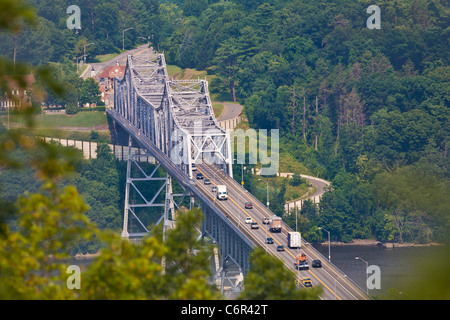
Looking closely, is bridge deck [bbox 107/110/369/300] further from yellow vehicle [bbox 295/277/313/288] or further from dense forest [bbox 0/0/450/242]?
dense forest [bbox 0/0/450/242]

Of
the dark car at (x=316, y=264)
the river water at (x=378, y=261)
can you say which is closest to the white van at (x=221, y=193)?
the river water at (x=378, y=261)

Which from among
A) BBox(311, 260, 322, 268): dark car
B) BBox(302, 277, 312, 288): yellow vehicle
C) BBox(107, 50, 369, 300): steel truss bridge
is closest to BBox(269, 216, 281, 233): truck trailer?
BBox(107, 50, 369, 300): steel truss bridge

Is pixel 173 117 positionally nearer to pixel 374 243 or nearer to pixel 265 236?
pixel 374 243

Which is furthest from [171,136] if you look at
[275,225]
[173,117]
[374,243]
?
[275,225]

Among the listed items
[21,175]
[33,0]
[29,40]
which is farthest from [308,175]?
[33,0]

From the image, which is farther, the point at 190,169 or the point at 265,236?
the point at 190,169

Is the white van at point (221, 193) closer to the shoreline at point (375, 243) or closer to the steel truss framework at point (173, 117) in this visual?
the steel truss framework at point (173, 117)
